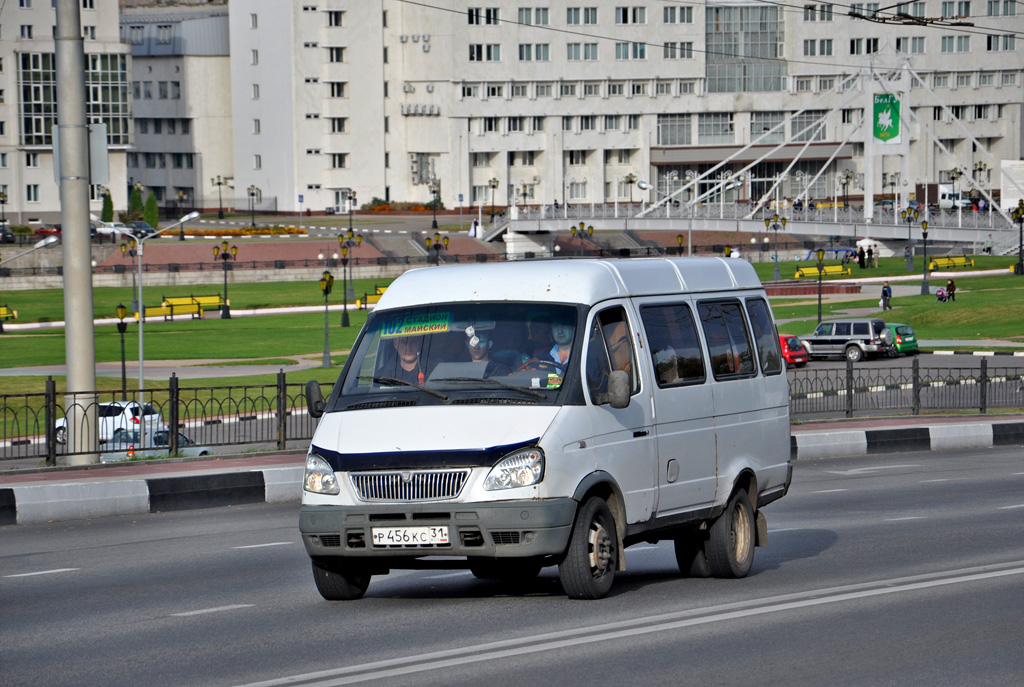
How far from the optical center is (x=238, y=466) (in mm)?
19016

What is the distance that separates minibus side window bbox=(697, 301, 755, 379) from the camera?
1084cm

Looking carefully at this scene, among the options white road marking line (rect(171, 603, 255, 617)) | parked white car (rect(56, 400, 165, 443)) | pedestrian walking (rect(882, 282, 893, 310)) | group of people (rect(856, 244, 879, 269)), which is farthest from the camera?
group of people (rect(856, 244, 879, 269))

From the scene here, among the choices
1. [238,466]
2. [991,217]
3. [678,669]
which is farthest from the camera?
[991,217]

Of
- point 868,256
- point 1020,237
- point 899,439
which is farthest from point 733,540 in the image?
point 868,256

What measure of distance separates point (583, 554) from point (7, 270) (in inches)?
3047

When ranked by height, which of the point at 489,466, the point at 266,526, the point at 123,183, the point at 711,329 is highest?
the point at 123,183

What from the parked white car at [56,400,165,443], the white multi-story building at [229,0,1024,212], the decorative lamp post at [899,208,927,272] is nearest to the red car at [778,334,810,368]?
the parked white car at [56,400,165,443]

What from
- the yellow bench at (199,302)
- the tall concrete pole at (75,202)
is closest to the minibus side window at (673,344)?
the tall concrete pole at (75,202)

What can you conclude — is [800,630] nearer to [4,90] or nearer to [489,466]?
[489,466]

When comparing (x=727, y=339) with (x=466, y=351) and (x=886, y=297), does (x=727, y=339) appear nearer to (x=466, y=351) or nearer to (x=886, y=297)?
(x=466, y=351)

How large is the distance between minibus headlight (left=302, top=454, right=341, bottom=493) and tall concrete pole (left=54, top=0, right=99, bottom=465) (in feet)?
29.7

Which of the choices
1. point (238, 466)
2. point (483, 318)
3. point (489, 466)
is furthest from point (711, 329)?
point (238, 466)

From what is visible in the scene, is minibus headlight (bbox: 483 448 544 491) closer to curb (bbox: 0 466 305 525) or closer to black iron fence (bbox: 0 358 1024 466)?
curb (bbox: 0 466 305 525)

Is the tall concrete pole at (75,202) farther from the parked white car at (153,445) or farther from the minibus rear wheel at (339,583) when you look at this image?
the minibus rear wheel at (339,583)
